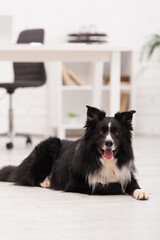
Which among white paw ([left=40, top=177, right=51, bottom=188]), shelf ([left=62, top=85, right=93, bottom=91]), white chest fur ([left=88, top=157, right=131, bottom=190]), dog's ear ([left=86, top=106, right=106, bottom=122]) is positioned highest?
dog's ear ([left=86, top=106, right=106, bottom=122])

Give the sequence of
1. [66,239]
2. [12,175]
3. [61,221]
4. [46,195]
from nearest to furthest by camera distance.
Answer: [66,239], [61,221], [46,195], [12,175]

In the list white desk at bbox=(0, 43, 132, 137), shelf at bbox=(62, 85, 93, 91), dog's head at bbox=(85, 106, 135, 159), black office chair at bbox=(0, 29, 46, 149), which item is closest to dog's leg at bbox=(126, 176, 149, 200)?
dog's head at bbox=(85, 106, 135, 159)

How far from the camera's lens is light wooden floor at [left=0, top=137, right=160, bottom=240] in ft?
5.70

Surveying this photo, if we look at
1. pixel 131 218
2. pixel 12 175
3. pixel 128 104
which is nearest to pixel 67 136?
pixel 128 104

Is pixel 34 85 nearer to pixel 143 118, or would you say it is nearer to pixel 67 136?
pixel 67 136

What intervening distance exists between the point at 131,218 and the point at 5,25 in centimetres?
287

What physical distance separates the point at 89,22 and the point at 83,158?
356 centimetres

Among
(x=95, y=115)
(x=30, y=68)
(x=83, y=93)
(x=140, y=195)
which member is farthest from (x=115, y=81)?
(x=83, y=93)

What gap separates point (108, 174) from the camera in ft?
7.73

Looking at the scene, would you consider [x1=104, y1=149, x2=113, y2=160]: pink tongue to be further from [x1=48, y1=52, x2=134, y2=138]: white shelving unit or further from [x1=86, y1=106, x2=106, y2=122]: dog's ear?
[x1=48, y1=52, x2=134, y2=138]: white shelving unit

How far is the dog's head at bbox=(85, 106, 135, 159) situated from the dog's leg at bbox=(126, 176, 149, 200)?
203mm

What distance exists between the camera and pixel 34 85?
451 centimetres

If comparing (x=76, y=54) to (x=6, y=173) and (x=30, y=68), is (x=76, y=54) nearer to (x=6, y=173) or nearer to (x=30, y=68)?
(x=6, y=173)

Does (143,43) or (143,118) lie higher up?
(143,43)
